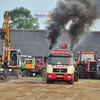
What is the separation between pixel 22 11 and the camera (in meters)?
88.8

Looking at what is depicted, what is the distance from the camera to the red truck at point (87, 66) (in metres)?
28.7

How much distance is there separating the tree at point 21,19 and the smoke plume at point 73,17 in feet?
189

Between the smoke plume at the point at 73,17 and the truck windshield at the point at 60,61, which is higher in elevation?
the smoke plume at the point at 73,17

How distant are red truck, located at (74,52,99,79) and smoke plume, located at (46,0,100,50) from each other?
9.00 feet

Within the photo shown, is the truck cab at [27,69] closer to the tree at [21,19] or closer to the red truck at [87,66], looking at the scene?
the red truck at [87,66]

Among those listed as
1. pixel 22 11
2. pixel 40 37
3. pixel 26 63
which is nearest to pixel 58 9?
pixel 26 63

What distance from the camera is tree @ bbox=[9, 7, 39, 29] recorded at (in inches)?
3346

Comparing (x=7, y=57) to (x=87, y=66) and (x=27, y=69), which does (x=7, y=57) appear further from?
(x=87, y=66)

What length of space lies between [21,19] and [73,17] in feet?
202

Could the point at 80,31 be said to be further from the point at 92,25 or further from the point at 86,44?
the point at 86,44

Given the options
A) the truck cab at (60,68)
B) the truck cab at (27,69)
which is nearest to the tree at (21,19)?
the truck cab at (27,69)

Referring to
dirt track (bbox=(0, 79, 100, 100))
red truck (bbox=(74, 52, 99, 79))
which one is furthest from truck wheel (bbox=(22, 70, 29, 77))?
dirt track (bbox=(0, 79, 100, 100))

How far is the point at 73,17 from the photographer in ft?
88.0

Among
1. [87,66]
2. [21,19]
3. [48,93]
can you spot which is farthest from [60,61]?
[21,19]
